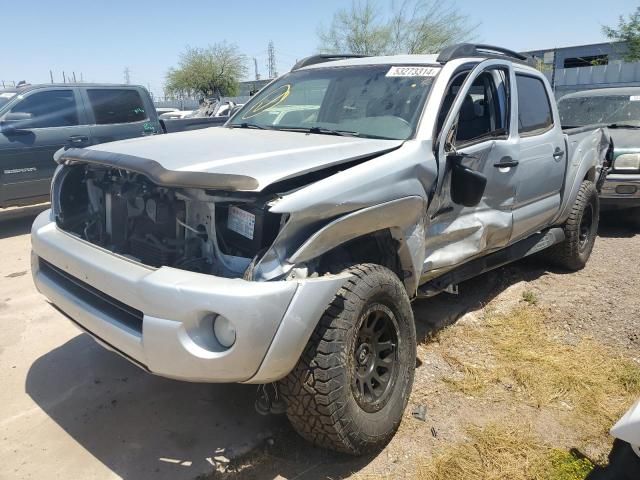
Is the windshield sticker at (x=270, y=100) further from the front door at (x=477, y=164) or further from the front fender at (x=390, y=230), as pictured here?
Result: the front fender at (x=390, y=230)

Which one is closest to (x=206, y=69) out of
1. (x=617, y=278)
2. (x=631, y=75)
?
(x=631, y=75)

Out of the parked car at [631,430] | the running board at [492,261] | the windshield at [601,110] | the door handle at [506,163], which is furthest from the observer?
the windshield at [601,110]

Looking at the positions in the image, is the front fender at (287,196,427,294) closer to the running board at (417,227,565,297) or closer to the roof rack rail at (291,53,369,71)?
the running board at (417,227,565,297)

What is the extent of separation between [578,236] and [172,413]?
3.95m

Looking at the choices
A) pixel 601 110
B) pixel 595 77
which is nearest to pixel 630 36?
pixel 595 77

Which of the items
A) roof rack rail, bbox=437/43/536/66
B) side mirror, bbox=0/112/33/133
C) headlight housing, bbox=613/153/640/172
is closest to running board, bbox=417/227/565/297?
roof rack rail, bbox=437/43/536/66

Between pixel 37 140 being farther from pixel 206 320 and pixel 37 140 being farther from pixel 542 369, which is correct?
pixel 542 369

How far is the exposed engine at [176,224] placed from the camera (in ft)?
7.61

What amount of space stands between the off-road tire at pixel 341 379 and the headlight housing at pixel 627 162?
534cm

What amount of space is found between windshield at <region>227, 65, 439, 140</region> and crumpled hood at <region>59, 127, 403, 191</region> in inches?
8.8

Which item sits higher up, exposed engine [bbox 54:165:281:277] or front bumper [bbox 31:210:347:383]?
exposed engine [bbox 54:165:281:277]

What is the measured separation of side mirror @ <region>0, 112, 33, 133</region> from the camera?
674 cm

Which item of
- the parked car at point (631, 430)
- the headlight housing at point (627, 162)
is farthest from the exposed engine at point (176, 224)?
the headlight housing at point (627, 162)

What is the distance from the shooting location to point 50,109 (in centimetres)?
729
